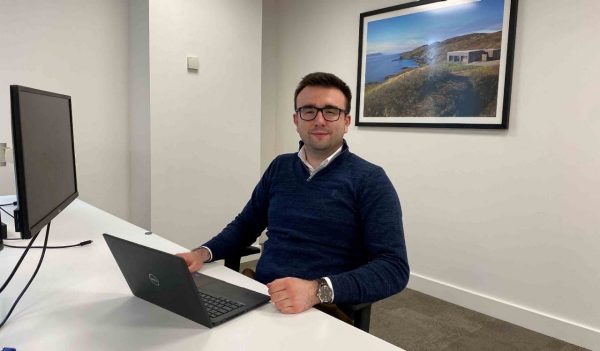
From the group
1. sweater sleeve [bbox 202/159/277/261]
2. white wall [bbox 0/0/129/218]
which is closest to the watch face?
sweater sleeve [bbox 202/159/277/261]

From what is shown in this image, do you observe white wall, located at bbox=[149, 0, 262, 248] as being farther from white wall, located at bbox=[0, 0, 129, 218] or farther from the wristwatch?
the wristwatch

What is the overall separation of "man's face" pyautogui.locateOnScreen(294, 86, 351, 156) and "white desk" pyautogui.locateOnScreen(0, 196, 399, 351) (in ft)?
1.81

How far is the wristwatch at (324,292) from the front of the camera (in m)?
1.17

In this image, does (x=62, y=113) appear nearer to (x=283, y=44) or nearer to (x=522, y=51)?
(x=522, y=51)

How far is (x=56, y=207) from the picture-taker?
3.90 feet

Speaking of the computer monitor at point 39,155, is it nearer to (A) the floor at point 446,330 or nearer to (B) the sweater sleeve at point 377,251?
(B) the sweater sleeve at point 377,251

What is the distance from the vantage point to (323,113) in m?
1.57

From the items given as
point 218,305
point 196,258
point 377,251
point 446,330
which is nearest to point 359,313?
point 377,251

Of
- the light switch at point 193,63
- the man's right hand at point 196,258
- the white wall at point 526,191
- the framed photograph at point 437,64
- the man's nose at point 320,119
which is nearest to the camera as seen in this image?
the man's right hand at point 196,258

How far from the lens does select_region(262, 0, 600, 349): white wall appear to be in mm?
2359

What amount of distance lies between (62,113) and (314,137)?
826mm

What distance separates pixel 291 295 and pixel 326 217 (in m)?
0.44

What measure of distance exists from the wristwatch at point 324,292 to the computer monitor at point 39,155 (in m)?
0.70

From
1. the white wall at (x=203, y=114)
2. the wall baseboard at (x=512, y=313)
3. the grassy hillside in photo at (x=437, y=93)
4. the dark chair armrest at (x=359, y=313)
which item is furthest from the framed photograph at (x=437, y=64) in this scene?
the dark chair armrest at (x=359, y=313)
